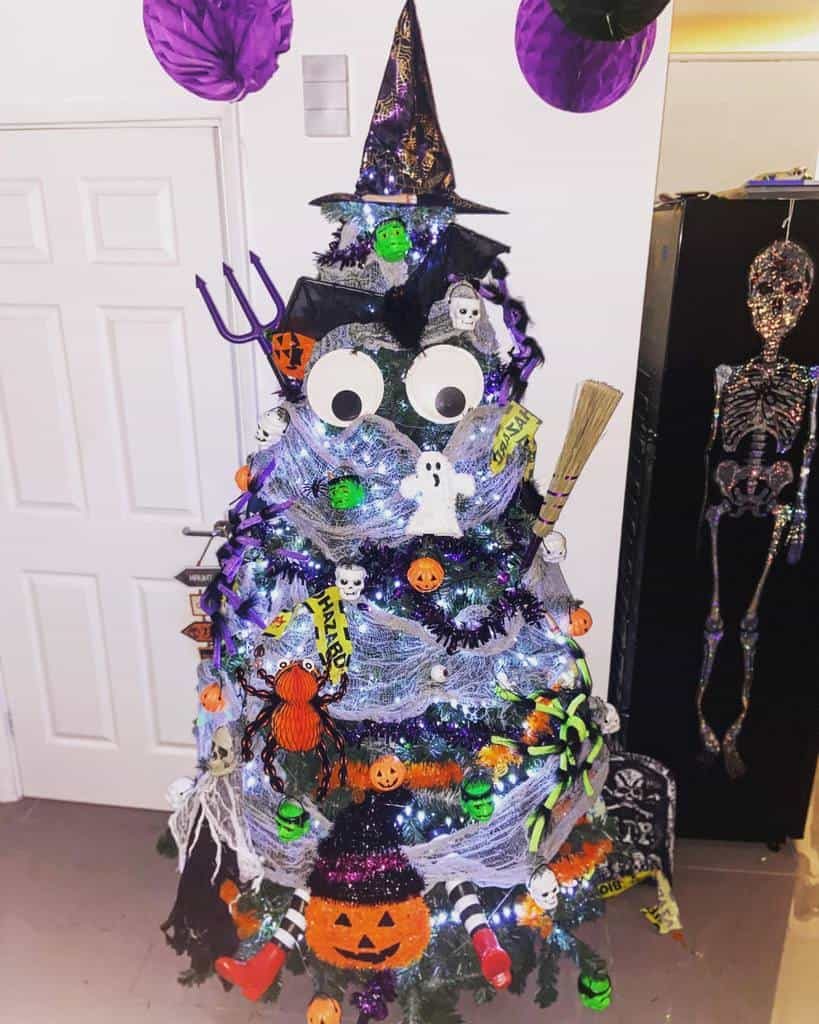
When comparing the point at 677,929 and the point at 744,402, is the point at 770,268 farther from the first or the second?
the point at 677,929

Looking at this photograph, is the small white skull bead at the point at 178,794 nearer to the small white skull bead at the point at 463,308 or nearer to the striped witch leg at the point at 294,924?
the striped witch leg at the point at 294,924

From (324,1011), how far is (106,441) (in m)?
1.59

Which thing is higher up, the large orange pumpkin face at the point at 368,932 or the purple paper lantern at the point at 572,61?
the purple paper lantern at the point at 572,61

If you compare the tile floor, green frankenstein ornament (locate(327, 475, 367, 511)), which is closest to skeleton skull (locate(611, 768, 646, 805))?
the tile floor

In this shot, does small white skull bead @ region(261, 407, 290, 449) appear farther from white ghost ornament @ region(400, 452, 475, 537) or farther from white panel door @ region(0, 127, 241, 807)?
white panel door @ region(0, 127, 241, 807)

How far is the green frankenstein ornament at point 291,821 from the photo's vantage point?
1700 millimetres

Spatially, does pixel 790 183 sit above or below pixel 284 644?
above

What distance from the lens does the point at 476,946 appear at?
1.66 m

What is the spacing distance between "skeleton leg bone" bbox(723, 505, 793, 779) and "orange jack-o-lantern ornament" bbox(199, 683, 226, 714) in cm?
146

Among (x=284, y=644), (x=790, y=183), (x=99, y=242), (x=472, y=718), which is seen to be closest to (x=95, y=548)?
(x=99, y=242)

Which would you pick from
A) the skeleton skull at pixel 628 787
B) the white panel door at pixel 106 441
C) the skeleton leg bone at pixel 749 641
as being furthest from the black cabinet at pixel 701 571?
the white panel door at pixel 106 441

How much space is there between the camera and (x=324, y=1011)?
5.76 feet

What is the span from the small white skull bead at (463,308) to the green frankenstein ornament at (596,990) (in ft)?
4.93

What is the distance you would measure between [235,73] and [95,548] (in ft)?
4.54
